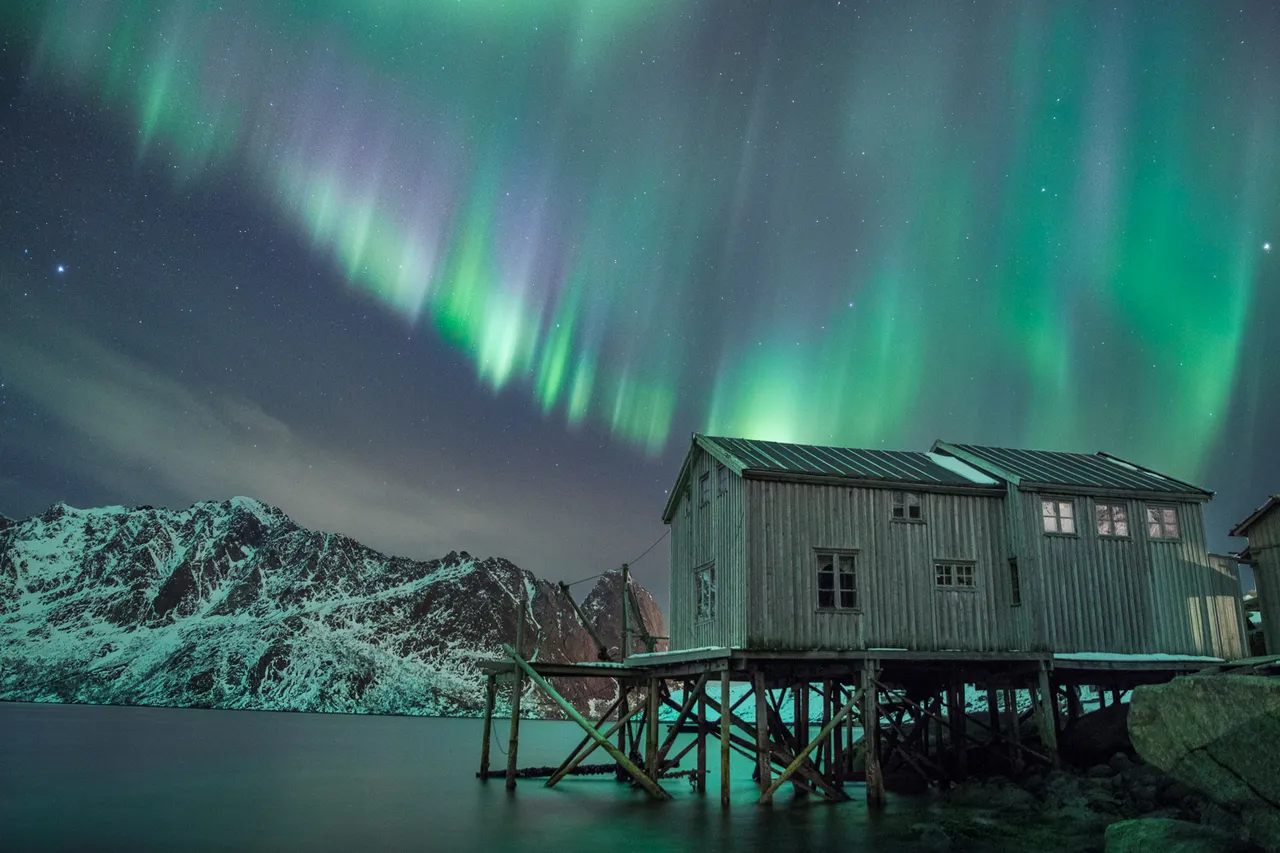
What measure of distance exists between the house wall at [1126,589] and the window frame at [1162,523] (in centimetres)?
8

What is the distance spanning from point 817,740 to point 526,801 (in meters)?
13.3

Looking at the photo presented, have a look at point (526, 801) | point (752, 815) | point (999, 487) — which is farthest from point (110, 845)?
point (999, 487)

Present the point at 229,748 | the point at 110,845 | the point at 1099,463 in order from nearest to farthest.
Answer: the point at 110,845 → the point at 1099,463 → the point at 229,748

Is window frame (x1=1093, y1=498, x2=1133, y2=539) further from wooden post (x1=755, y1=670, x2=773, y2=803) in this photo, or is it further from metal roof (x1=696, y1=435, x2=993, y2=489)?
wooden post (x1=755, y1=670, x2=773, y2=803)

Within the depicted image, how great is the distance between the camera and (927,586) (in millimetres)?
30703

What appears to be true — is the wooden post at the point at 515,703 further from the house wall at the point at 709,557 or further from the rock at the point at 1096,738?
the rock at the point at 1096,738

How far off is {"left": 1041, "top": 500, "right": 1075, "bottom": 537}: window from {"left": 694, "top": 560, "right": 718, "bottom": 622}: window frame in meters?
11.0

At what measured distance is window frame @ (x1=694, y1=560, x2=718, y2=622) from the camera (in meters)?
31.2

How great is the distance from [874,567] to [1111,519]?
871 cm

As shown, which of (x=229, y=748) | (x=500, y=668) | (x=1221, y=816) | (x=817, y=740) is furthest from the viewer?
(x=229, y=748)

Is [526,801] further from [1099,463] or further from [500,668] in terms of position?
[1099,463]

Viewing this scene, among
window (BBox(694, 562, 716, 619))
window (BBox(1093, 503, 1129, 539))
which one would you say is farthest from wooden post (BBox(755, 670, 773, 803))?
window (BBox(1093, 503, 1129, 539))

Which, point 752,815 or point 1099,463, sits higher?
point 1099,463

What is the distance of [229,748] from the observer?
8706 centimetres
